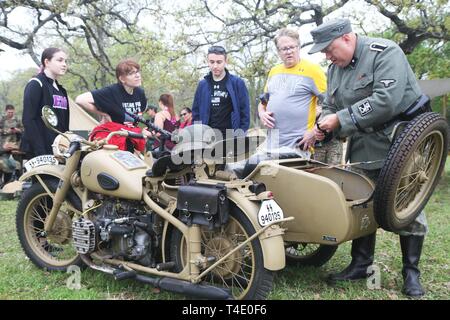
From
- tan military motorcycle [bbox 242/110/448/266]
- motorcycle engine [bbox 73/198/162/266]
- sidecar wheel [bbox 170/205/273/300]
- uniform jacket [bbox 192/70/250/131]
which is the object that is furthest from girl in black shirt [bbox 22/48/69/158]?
tan military motorcycle [bbox 242/110/448/266]

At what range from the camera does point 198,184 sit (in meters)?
2.92

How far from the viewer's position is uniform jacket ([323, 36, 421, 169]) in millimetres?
2928

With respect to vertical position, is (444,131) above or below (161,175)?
above

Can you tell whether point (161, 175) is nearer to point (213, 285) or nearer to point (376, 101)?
point (213, 285)

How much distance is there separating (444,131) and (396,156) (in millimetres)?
572

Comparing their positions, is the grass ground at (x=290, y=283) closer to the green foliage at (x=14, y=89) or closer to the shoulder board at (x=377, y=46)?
the shoulder board at (x=377, y=46)

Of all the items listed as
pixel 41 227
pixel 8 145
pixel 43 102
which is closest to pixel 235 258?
pixel 41 227

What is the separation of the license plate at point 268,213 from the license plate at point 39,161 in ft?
6.43

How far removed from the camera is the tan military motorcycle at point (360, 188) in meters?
2.74

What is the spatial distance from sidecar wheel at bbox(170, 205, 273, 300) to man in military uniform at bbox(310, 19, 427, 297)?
0.90 meters

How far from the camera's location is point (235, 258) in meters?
2.96

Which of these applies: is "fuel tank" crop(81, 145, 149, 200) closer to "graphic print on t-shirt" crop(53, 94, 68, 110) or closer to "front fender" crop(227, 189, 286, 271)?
"front fender" crop(227, 189, 286, 271)

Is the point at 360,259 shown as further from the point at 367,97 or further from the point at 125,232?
the point at 125,232
